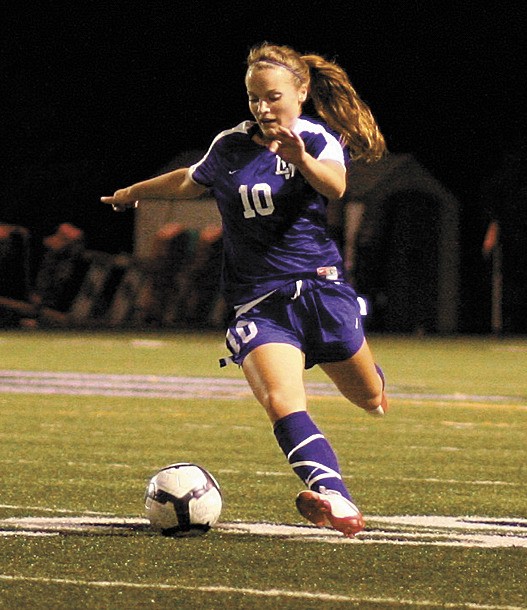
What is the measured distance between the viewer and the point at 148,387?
1562cm

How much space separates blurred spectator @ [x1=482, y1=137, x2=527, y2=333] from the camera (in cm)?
3275

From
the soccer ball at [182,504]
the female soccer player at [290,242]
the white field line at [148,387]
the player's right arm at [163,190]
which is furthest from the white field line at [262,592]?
the white field line at [148,387]

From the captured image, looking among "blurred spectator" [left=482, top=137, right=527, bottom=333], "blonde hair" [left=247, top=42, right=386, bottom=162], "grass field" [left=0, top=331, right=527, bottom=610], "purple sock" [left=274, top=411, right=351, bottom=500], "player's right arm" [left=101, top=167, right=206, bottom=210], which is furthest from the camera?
"blurred spectator" [left=482, top=137, right=527, bottom=333]

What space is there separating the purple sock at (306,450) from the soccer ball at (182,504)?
0.38m

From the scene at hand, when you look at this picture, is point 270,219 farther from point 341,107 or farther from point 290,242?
point 341,107

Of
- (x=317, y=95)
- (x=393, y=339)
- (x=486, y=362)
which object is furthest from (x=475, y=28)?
(x=317, y=95)

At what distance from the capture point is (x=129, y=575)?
210 inches

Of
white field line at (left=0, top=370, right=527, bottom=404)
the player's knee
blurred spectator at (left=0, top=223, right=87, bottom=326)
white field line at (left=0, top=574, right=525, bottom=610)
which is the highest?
the player's knee

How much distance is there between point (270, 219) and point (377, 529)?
4.43ft

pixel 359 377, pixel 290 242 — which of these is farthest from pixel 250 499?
pixel 290 242

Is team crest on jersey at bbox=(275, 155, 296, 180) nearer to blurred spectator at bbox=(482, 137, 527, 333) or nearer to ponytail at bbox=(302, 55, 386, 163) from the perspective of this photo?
ponytail at bbox=(302, 55, 386, 163)

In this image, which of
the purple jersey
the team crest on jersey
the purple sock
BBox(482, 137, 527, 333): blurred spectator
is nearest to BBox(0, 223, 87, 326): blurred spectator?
BBox(482, 137, 527, 333): blurred spectator

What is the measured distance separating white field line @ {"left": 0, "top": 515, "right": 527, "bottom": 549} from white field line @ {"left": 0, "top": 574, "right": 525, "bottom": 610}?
1.08 m

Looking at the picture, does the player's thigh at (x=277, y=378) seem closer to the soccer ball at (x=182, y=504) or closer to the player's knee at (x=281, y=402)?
the player's knee at (x=281, y=402)
